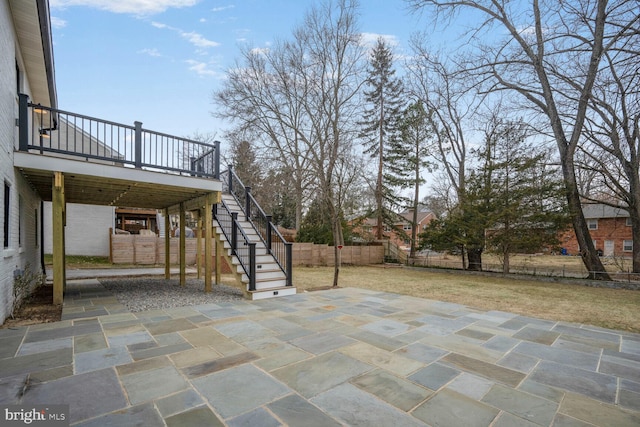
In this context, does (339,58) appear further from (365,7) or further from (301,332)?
(301,332)

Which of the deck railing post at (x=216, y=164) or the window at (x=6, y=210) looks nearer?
the window at (x=6, y=210)

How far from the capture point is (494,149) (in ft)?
43.9

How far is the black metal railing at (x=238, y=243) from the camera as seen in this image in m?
6.97

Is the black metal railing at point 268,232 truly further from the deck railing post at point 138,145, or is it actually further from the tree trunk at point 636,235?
the tree trunk at point 636,235

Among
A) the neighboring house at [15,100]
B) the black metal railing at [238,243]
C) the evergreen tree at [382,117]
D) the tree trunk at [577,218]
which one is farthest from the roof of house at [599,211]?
the neighboring house at [15,100]

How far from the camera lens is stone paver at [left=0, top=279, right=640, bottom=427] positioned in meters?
2.40

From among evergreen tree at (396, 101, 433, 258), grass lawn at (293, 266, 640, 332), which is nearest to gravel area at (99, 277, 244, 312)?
grass lawn at (293, 266, 640, 332)

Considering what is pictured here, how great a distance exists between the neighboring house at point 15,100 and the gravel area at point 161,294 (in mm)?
1912

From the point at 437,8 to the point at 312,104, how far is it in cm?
700

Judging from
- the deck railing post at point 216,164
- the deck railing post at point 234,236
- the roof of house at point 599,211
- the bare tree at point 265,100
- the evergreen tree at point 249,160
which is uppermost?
the bare tree at point 265,100

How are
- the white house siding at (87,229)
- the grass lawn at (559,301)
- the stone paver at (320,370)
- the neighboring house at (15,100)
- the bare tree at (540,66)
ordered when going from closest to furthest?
the stone paver at (320,370) < the neighboring house at (15,100) < the grass lawn at (559,301) < the bare tree at (540,66) < the white house siding at (87,229)

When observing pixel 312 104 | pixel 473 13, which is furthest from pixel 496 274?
pixel 312 104

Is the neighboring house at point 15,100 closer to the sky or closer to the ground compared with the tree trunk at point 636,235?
closer to the sky

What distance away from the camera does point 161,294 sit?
297 inches
